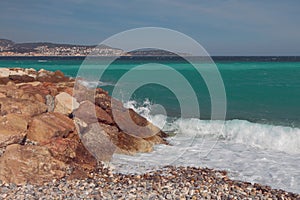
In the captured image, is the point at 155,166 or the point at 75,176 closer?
the point at 75,176

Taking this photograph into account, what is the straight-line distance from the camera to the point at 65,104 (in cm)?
967

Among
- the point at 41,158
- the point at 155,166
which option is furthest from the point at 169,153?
the point at 41,158

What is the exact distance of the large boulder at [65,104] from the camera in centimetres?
953

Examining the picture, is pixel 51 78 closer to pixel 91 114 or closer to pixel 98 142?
pixel 91 114

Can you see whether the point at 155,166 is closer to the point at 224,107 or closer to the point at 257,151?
the point at 257,151

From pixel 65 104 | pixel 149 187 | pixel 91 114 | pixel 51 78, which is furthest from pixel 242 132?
pixel 51 78

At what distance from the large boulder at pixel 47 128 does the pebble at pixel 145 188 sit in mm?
1447

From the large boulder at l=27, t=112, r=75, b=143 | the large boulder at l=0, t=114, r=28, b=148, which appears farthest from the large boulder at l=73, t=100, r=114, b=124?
the large boulder at l=0, t=114, r=28, b=148

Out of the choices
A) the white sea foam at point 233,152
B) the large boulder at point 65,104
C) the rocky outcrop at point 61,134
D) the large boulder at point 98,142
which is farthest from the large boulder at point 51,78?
the large boulder at point 98,142

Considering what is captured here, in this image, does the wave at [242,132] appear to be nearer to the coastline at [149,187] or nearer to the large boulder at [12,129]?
the coastline at [149,187]

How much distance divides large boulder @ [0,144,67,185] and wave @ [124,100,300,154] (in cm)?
567

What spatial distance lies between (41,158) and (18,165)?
43cm

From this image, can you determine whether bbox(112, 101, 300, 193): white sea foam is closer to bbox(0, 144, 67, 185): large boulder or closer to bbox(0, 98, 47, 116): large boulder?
bbox(0, 144, 67, 185): large boulder

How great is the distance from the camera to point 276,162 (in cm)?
837
